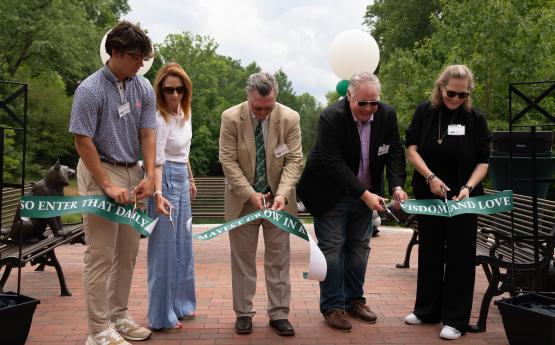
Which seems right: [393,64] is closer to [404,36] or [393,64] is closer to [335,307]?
[404,36]

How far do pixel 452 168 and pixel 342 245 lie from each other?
3.38 feet

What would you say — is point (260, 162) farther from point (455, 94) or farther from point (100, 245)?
point (455, 94)

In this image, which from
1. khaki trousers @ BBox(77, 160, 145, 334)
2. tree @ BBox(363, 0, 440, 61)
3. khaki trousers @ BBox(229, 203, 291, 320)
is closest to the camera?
khaki trousers @ BBox(77, 160, 145, 334)

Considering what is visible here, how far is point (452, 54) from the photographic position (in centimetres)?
1600

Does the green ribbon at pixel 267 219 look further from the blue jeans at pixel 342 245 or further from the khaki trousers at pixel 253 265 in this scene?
the blue jeans at pixel 342 245

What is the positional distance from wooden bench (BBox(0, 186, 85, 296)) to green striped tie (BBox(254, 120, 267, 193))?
213cm

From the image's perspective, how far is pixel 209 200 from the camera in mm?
10156

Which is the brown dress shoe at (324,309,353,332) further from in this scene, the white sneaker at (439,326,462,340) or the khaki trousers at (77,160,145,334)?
the khaki trousers at (77,160,145,334)

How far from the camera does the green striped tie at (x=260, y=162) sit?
456 centimetres

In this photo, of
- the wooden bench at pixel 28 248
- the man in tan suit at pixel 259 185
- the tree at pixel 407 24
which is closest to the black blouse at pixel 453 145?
the man in tan suit at pixel 259 185

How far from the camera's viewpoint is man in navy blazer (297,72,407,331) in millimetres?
4520

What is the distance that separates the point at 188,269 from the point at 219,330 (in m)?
0.60

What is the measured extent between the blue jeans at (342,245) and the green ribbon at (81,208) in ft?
4.81

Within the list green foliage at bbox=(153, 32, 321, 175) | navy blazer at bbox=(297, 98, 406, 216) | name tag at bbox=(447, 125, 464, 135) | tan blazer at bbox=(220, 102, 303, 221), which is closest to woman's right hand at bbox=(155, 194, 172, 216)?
tan blazer at bbox=(220, 102, 303, 221)
